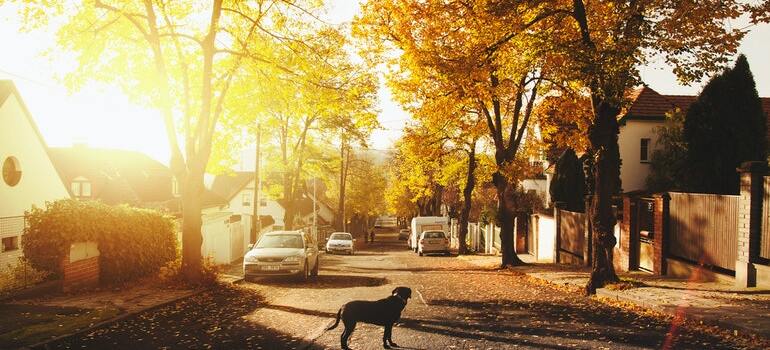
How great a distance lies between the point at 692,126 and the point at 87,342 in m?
23.3

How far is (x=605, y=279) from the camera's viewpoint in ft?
48.7

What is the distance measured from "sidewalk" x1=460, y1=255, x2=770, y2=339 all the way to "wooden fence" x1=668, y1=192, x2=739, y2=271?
2.58 feet

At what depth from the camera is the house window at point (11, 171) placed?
2500 cm

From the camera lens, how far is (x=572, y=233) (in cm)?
2483

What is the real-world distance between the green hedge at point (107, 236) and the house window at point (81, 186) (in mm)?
25780

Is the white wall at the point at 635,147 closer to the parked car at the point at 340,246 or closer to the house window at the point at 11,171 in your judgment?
the parked car at the point at 340,246

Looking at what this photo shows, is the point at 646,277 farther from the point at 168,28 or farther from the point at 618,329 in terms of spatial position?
the point at 168,28

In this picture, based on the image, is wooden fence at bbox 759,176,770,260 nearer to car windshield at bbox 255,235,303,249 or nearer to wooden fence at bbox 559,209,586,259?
wooden fence at bbox 559,209,586,259

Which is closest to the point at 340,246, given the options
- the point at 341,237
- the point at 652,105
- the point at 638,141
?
the point at 341,237

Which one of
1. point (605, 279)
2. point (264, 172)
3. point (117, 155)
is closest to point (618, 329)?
point (605, 279)

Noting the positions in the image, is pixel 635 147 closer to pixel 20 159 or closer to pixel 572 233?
pixel 572 233

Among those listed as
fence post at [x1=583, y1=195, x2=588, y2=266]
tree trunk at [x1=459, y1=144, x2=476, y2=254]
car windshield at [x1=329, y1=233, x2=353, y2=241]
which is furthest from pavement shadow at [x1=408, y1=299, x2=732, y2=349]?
car windshield at [x1=329, y1=233, x2=353, y2=241]

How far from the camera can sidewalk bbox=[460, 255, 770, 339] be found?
382 inches

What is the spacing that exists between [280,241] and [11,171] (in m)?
13.7
